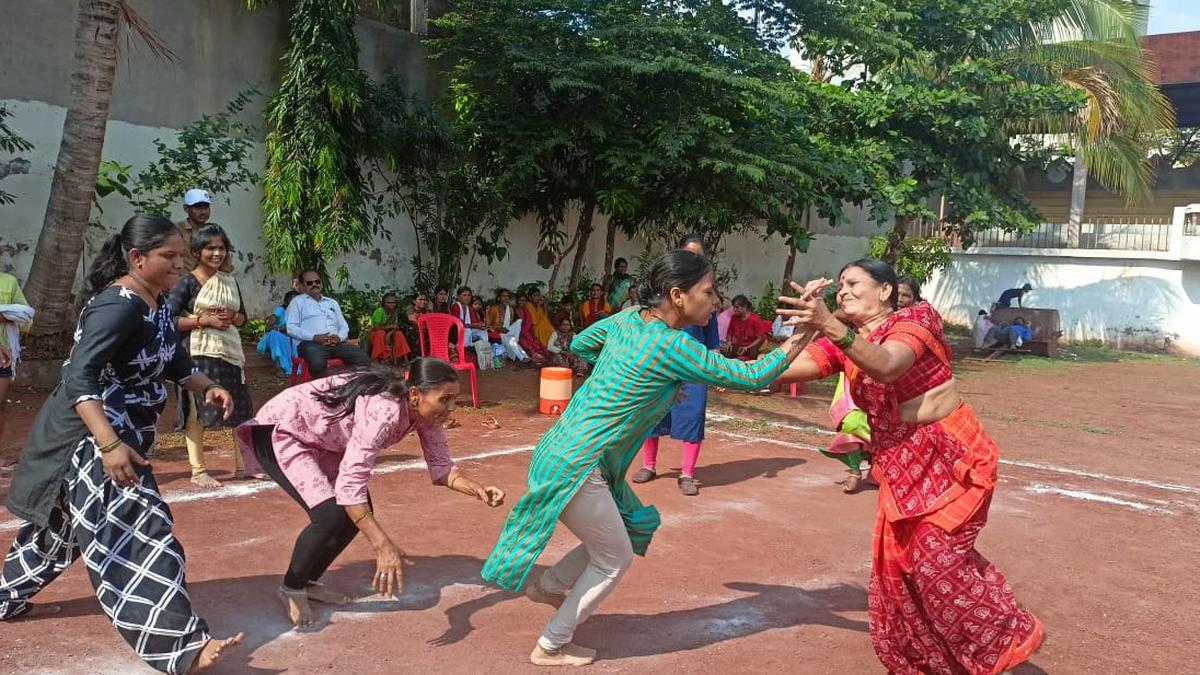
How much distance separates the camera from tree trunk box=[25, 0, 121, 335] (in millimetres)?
8500

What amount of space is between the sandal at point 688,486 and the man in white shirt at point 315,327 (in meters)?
2.91

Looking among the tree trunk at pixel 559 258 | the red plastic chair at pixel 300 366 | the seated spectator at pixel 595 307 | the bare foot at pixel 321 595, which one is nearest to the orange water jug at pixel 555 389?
the red plastic chair at pixel 300 366

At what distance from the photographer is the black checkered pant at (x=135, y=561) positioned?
336 centimetres

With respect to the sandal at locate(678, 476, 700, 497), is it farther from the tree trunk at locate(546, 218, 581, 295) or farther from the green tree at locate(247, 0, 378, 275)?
the tree trunk at locate(546, 218, 581, 295)

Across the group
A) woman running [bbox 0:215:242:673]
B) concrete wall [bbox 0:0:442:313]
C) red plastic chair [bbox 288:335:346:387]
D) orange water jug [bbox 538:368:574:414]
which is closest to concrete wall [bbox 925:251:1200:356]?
concrete wall [bbox 0:0:442:313]

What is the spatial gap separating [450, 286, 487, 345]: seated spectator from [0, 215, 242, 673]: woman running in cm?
852

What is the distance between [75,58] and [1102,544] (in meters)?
8.80

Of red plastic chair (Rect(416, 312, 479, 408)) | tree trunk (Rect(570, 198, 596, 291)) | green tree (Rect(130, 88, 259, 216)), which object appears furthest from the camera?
tree trunk (Rect(570, 198, 596, 291))

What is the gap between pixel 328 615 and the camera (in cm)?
424

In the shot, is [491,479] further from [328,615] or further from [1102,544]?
[1102,544]

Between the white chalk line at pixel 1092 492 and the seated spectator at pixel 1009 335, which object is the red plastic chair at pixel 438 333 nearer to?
the white chalk line at pixel 1092 492

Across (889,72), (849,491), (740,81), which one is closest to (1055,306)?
(889,72)

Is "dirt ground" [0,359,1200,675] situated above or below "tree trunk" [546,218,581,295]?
below

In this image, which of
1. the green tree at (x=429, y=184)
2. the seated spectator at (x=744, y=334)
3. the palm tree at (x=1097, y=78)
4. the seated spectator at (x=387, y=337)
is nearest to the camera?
the seated spectator at (x=387, y=337)
